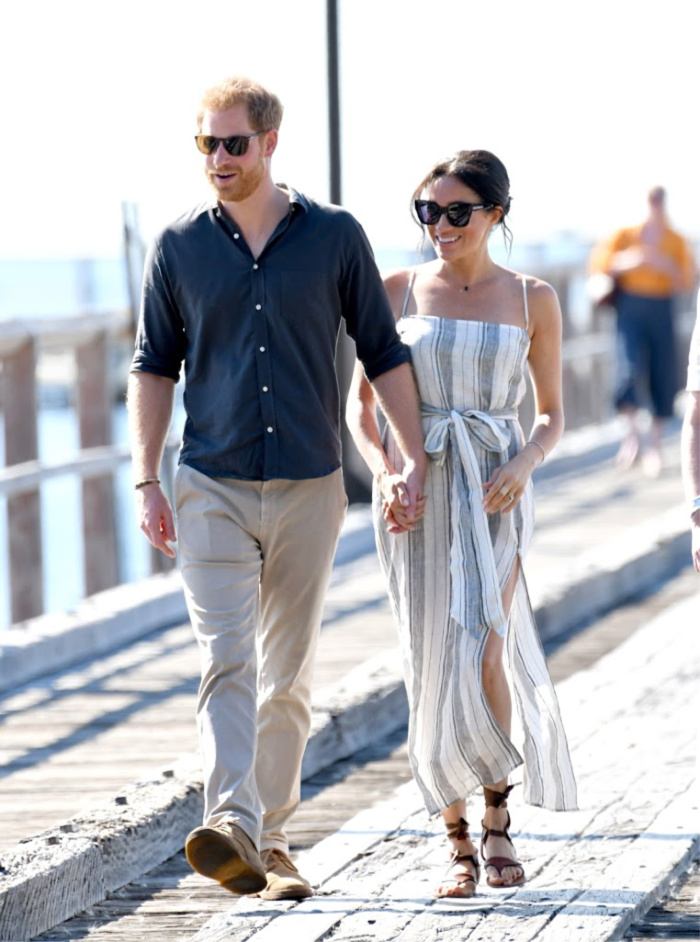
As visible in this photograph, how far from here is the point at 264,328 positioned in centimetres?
467

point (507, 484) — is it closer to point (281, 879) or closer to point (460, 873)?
point (460, 873)

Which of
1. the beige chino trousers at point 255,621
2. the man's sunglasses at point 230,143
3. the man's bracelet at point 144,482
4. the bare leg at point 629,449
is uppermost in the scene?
the man's sunglasses at point 230,143

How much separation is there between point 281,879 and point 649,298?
10.1 m

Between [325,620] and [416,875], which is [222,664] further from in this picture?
[325,620]

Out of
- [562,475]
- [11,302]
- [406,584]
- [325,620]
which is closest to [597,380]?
[562,475]

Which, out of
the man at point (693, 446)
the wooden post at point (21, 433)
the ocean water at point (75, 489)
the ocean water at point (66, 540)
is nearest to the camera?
the man at point (693, 446)

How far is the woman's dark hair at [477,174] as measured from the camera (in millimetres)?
4859

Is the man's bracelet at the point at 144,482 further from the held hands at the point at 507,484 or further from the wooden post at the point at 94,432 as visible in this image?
the wooden post at the point at 94,432

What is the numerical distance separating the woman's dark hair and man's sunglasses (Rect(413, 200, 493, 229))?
0.03m

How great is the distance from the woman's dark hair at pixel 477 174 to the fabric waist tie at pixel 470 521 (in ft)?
1.72

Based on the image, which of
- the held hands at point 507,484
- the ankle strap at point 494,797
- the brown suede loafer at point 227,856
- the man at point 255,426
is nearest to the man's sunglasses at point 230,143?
the man at point 255,426

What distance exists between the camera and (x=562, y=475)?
49.3ft

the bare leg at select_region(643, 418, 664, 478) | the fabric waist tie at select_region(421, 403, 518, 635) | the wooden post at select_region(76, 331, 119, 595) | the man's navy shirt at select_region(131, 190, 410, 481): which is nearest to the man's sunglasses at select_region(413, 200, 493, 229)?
the man's navy shirt at select_region(131, 190, 410, 481)

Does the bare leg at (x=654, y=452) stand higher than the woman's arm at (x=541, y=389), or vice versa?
the woman's arm at (x=541, y=389)
